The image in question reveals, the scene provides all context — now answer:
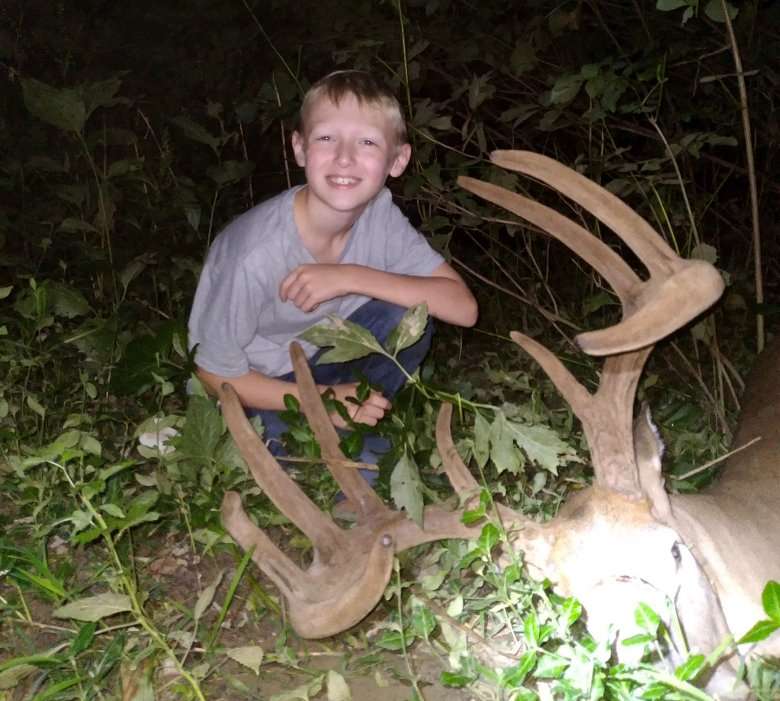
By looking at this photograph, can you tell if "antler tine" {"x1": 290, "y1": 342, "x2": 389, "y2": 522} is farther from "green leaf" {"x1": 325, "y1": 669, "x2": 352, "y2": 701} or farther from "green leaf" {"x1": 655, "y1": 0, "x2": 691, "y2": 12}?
"green leaf" {"x1": 655, "y1": 0, "x2": 691, "y2": 12}

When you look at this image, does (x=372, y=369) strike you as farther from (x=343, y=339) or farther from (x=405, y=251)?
(x=343, y=339)

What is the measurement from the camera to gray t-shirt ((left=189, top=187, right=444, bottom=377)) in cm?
281

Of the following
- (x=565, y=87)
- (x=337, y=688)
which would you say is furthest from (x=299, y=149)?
(x=337, y=688)

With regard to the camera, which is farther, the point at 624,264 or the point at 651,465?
the point at 651,465

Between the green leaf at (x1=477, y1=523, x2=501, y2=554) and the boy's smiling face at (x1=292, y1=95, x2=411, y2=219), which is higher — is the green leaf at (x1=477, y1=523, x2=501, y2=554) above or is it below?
below

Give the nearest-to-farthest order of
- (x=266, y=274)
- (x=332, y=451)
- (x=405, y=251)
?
(x=332, y=451) < (x=266, y=274) < (x=405, y=251)

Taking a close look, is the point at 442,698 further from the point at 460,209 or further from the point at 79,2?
the point at 79,2

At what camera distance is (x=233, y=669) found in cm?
217

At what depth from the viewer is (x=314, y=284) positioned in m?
2.66

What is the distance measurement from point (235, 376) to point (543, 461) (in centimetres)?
106

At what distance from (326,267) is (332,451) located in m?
0.59

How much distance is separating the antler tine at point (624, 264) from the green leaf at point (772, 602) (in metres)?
0.45

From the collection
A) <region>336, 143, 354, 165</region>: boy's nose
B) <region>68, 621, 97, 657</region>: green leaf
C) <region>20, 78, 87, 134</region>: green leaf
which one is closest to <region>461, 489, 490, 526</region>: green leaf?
<region>68, 621, 97, 657</region>: green leaf

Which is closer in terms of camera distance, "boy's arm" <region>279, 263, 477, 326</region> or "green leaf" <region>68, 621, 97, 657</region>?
"green leaf" <region>68, 621, 97, 657</region>
